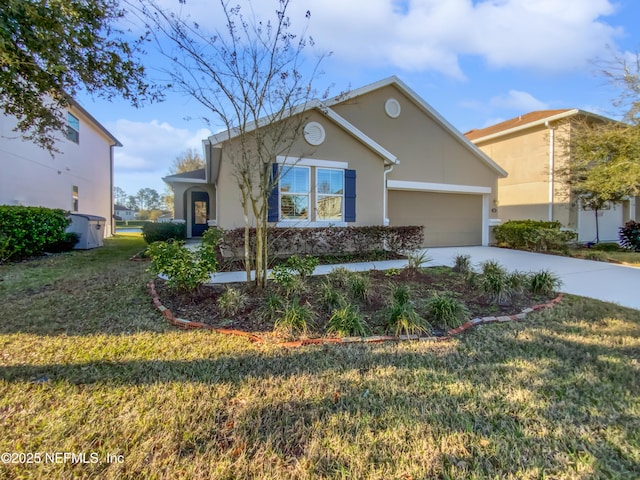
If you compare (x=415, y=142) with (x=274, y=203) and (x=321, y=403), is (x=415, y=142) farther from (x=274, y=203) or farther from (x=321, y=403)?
(x=321, y=403)

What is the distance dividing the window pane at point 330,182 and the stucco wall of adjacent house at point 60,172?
7.03 meters

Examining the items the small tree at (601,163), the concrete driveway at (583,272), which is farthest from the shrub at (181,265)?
the small tree at (601,163)

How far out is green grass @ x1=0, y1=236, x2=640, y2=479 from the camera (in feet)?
6.79

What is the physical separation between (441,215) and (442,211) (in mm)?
187

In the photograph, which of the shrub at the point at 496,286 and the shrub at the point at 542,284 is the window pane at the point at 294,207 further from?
the shrub at the point at 542,284

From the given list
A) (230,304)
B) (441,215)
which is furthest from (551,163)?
(230,304)

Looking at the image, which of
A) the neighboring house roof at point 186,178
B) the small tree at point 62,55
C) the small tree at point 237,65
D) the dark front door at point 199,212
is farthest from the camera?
the dark front door at point 199,212

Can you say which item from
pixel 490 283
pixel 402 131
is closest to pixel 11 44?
pixel 490 283

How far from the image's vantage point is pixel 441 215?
14031 mm

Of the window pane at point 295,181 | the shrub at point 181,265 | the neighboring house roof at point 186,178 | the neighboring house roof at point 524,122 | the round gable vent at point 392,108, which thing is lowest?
the shrub at point 181,265

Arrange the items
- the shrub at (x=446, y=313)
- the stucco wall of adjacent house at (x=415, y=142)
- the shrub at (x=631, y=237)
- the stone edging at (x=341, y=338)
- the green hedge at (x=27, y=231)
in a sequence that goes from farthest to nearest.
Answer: the shrub at (x=631, y=237) → the stucco wall of adjacent house at (x=415, y=142) → the green hedge at (x=27, y=231) → the shrub at (x=446, y=313) → the stone edging at (x=341, y=338)

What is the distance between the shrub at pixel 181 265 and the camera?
5328mm

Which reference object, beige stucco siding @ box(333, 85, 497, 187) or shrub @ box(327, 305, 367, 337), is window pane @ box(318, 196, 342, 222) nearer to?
beige stucco siding @ box(333, 85, 497, 187)

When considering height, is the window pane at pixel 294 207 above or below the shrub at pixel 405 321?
above
